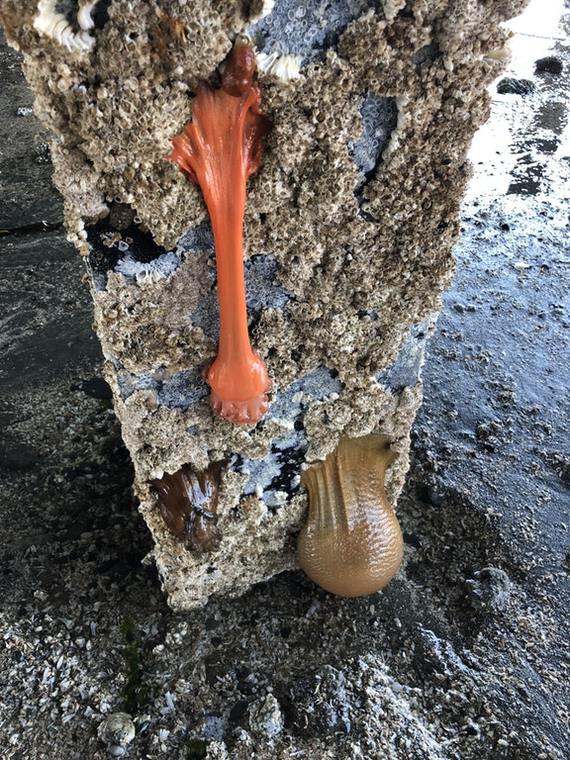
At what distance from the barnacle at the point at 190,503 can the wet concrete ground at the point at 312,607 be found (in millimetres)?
266

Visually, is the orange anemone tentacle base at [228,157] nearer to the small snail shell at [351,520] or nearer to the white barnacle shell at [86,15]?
the white barnacle shell at [86,15]

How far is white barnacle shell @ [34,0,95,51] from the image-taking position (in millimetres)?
789

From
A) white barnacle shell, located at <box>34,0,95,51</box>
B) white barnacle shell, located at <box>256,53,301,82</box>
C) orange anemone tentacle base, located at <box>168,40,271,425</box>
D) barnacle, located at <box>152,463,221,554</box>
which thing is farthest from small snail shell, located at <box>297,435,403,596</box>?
white barnacle shell, located at <box>34,0,95,51</box>

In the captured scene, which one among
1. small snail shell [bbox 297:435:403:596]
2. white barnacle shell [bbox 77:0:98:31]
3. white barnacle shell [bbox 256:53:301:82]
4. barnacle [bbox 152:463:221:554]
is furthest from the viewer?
small snail shell [bbox 297:435:403:596]

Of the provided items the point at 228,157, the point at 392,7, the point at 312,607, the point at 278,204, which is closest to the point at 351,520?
the point at 312,607

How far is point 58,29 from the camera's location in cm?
80

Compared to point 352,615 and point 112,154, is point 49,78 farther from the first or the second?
point 352,615

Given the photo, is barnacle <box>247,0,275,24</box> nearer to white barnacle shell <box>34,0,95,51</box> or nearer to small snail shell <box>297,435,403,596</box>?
white barnacle shell <box>34,0,95,51</box>

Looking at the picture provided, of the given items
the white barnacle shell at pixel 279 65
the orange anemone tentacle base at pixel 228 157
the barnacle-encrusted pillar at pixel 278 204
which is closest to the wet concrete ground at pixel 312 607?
the barnacle-encrusted pillar at pixel 278 204

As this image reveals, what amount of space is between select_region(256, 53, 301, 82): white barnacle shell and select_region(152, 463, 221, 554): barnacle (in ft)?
2.34

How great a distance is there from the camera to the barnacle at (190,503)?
1.33m

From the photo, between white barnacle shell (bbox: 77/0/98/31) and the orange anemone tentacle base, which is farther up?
white barnacle shell (bbox: 77/0/98/31)

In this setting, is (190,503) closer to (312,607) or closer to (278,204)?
(312,607)

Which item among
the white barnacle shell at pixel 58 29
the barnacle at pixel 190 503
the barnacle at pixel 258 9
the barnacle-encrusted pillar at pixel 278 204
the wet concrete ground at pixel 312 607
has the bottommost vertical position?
the wet concrete ground at pixel 312 607
